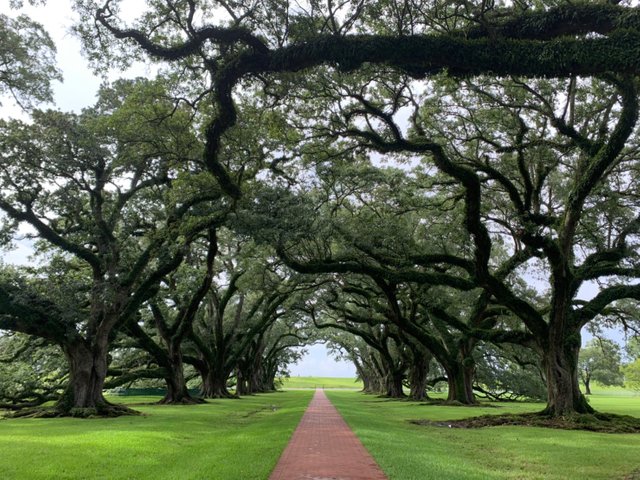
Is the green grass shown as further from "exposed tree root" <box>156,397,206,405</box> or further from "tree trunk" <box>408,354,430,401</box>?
"exposed tree root" <box>156,397,206,405</box>

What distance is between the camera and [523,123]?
14.9 meters

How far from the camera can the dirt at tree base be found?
1450 centimetres

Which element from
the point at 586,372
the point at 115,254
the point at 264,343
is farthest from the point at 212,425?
the point at 586,372

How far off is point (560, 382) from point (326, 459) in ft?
36.5

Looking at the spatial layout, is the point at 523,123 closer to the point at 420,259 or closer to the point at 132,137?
the point at 420,259

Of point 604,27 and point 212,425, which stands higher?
point 604,27

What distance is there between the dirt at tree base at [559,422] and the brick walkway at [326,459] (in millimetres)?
5643

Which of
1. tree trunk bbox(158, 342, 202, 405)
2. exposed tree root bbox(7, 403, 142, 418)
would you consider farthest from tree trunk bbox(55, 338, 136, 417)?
tree trunk bbox(158, 342, 202, 405)

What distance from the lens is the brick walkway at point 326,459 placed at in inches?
283

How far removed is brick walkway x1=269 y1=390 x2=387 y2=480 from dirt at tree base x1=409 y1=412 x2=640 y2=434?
222 inches

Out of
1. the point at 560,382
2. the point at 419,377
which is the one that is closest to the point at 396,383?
the point at 419,377

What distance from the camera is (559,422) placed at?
15.2 m

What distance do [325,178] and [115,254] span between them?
863cm

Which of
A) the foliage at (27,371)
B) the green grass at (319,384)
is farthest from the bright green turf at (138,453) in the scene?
the green grass at (319,384)
